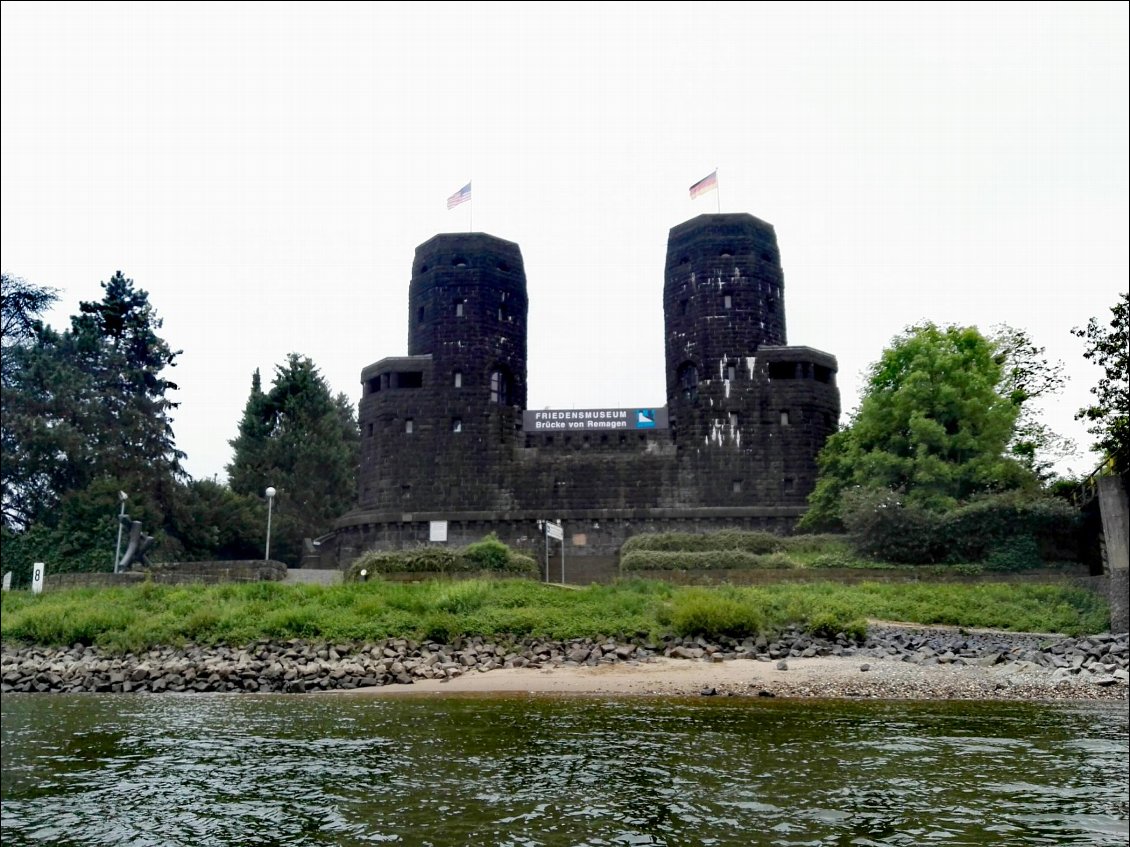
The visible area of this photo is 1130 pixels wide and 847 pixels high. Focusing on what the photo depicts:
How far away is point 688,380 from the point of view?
1570 inches

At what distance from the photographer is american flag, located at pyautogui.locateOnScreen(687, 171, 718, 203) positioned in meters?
39.0

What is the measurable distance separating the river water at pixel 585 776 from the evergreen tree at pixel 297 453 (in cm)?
3656

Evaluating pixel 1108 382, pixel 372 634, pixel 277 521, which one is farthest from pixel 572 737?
pixel 277 521

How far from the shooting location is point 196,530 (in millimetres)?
39219

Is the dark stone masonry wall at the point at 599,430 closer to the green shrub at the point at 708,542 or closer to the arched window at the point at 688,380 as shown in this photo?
the arched window at the point at 688,380

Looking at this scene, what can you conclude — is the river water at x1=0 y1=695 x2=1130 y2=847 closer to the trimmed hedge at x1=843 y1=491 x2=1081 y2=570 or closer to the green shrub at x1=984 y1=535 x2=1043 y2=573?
the green shrub at x1=984 y1=535 x2=1043 y2=573

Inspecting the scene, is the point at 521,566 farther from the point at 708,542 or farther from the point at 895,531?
the point at 895,531

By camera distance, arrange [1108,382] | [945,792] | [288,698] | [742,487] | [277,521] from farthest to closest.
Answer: [277,521] → [742,487] → [1108,382] → [288,698] → [945,792]

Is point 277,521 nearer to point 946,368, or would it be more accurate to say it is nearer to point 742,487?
point 742,487

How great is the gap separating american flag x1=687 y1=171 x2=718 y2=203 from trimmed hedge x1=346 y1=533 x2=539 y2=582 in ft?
58.8

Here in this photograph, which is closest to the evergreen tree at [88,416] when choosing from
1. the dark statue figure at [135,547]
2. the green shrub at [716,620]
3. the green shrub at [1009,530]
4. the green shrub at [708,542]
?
the dark statue figure at [135,547]

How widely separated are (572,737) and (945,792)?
4497 millimetres

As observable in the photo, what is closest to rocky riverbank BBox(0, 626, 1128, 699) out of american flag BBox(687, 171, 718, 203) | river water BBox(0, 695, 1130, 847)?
river water BBox(0, 695, 1130, 847)

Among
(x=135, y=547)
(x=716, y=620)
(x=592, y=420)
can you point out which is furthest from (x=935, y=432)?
(x=135, y=547)
